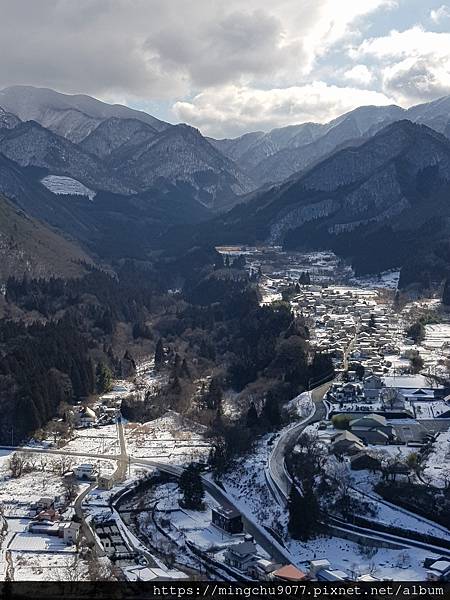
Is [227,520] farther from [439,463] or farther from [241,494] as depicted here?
[439,463]

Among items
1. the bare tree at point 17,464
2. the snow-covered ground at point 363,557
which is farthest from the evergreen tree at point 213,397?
the snow-covered ground at point 363,557

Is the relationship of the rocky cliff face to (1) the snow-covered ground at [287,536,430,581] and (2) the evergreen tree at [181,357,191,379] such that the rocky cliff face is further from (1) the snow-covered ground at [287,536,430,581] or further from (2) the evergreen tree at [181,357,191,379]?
(1) the snow-covered ground at [287,536,430,581]

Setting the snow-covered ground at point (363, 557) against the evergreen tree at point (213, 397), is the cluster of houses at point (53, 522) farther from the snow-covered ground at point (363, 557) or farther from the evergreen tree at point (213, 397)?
the evergreen tree at point (213, 397)

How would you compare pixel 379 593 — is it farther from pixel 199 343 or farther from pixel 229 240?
pixel 229 240

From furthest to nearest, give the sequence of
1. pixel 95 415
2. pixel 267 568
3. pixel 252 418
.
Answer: pixel 95 415 → pixel 252 418 → pixel 267 568

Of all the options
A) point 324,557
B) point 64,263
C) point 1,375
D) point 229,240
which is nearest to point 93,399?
point 1,375

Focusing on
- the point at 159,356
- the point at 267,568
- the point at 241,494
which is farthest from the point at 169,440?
the point at 159,356
